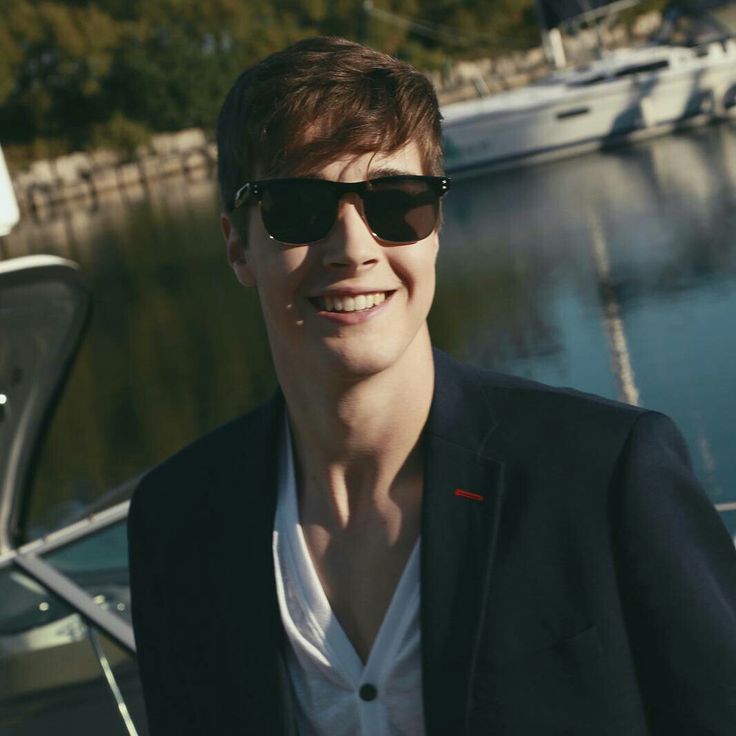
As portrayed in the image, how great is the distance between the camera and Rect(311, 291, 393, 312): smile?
1743 millimetres

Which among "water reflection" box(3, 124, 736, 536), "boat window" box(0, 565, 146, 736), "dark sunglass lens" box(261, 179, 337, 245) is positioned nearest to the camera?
"dark sunglass lens" box(261, 179, 337, 245)

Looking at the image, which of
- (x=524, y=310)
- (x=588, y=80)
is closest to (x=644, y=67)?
(x=588, y=80)

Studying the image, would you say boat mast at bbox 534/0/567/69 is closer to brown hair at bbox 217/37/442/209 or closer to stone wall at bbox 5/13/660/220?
stone wall at bbox 5/13/660/220

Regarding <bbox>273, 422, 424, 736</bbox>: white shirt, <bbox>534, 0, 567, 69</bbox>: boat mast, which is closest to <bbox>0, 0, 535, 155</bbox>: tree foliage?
<bbox>534, 0, 567, 69</bbox>: boat mast

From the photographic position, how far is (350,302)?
1746 millimetres

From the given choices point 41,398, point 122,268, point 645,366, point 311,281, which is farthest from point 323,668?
point 122,268

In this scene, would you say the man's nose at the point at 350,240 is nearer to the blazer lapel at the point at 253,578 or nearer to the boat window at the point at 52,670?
the blazer lapel at the point at 253,578

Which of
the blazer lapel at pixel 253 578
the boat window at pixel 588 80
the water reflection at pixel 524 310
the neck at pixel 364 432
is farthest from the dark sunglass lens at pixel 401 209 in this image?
the boat window at pixel 588 80

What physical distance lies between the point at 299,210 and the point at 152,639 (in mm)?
665

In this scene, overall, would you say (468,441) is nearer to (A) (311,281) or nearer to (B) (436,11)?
(A) (311,281)

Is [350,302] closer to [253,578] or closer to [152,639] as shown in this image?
[253,578]

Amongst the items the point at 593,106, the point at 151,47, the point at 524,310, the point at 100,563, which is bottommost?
the point at 524,310

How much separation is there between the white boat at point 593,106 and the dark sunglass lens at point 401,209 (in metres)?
23.3

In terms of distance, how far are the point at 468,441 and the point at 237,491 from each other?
35cm
